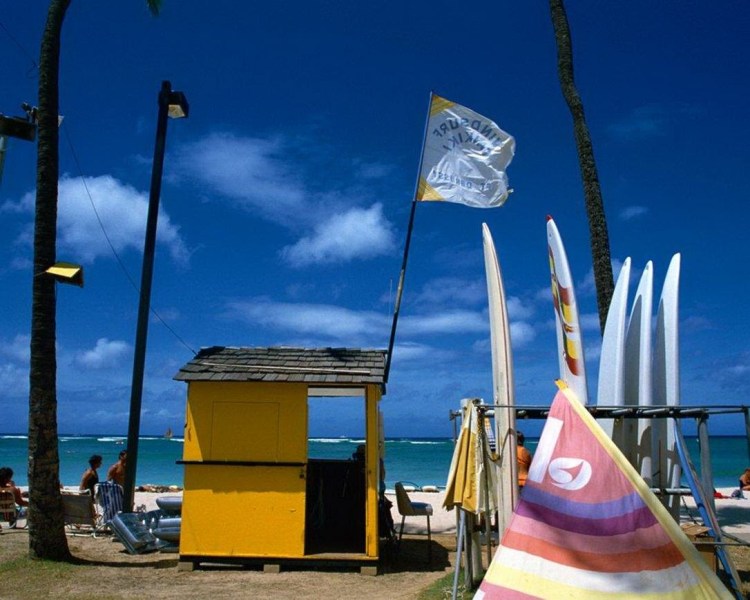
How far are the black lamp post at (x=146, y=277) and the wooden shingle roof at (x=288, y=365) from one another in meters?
1.46

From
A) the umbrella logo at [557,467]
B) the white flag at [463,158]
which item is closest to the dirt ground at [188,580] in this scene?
the umbrella logo at [557,467]

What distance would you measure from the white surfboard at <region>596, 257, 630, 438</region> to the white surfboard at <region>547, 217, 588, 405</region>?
268mm

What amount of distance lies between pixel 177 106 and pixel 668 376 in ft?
28.2

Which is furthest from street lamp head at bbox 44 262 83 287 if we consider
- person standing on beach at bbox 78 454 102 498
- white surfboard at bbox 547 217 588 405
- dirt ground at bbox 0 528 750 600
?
white surfboard at bbox 547 217 588 405

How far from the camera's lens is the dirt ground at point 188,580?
777cm

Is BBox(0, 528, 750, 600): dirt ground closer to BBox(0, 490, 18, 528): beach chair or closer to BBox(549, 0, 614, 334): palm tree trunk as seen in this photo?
BBox(0, 490, 18, 528): beach chair

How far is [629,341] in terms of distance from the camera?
8906mm

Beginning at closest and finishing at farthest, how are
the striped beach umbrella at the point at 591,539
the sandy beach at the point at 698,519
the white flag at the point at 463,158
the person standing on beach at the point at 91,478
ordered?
1. the striped beach umbrella at the point at 591,539
2. the white flag at the point at 463,158
3. the sandy beach at the point at 698,519
4. the person standing on beach at the point at 91,478

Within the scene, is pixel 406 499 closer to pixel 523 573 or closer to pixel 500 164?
pixel 523 573

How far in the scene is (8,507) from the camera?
12344 mm

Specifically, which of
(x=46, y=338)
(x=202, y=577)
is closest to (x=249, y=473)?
(x=202, y=577)

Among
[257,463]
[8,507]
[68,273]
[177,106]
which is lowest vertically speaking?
[8,507]

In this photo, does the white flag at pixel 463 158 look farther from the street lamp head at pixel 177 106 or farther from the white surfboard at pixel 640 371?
the street lamp head at pixel 177 106

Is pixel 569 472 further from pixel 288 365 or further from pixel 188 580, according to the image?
pixel 188 580
